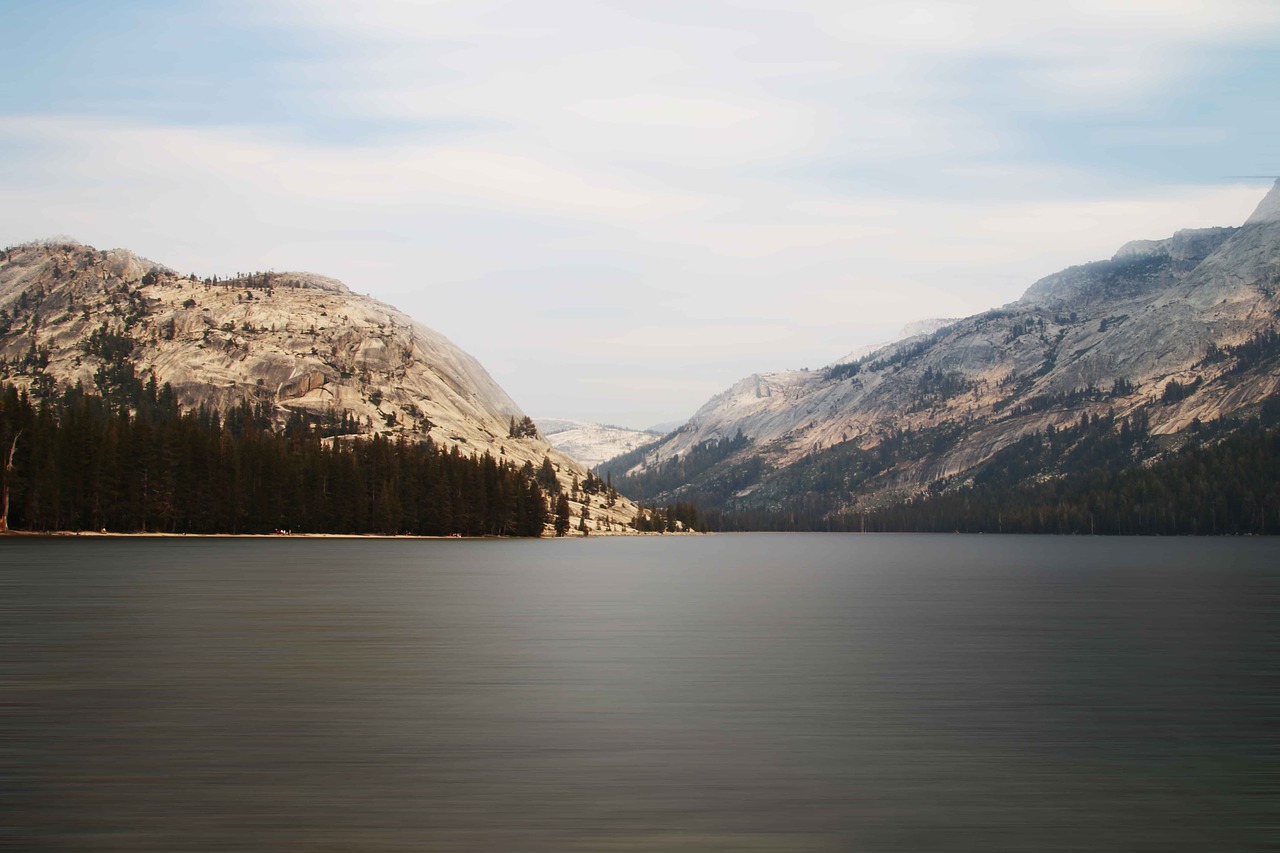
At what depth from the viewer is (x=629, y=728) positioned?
29562 mm

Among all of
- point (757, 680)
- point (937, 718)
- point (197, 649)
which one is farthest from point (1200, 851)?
point (197, 649)

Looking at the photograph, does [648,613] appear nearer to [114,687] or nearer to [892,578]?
[114,687]

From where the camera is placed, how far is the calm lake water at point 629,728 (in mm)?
19812

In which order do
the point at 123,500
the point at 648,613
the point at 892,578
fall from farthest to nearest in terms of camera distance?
the point at 123,500 → the point at 892,578 → the point at 648,613

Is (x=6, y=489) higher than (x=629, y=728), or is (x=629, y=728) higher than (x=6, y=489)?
(x=6, y=489)

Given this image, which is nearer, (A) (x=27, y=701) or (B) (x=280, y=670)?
(A) (x=27, y=701)

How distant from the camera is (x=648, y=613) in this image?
2598 inches

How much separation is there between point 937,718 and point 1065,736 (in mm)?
3894

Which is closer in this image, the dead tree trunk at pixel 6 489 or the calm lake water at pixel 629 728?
the calm lake water at pixel 629 728

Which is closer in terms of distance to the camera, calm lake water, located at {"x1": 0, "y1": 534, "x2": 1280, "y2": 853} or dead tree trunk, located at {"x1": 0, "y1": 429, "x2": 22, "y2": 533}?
calm lake water, located at {"x1": 0, "y1": 534, "x2": 1280, "y2": 853}

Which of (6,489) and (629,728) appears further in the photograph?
(6,489)

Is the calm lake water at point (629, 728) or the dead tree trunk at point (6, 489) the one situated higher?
the dead tree trunk at point (6, 489)

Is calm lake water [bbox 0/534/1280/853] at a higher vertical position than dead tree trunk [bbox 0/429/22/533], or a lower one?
lower

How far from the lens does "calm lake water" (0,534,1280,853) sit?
780 inches
